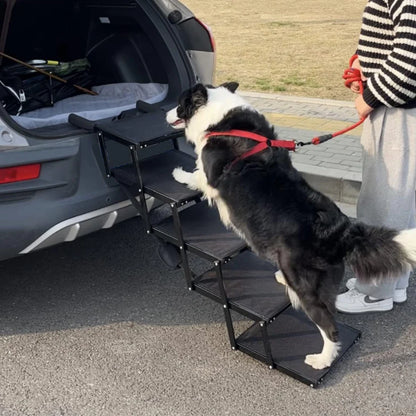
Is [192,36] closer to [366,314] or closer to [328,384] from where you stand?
[366,314]

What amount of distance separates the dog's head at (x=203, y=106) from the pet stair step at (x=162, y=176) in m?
0.31

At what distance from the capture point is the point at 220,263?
289cm

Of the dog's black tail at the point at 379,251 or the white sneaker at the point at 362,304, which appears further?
the white sneaker at the point at 362,304

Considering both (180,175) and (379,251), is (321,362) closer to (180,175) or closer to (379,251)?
(379,251)

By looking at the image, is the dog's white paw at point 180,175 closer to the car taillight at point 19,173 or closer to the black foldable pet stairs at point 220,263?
the black foldable pet stairs at point 220,263

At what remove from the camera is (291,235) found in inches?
105

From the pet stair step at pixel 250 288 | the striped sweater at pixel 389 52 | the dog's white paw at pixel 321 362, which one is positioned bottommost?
the dog's white paw at pixel 321 362

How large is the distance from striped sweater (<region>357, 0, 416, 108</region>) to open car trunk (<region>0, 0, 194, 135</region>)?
1.38 metres

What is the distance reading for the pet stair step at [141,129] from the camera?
3.22 meters

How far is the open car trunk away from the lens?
152 inches

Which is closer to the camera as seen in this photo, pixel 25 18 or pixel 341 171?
pixel 25 18

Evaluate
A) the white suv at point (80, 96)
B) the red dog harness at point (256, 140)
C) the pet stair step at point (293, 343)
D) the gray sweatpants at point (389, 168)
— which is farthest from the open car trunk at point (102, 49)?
the pet stair step at point (293, 343)

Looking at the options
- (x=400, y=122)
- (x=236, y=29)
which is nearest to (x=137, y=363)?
(x=400, y=122)

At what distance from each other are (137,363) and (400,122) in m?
1.88
